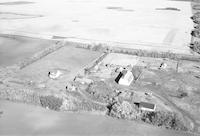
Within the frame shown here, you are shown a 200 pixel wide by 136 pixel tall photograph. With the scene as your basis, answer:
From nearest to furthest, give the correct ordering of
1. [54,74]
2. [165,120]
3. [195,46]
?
1. [165,120]
2. [54,74]
3. [195,46]

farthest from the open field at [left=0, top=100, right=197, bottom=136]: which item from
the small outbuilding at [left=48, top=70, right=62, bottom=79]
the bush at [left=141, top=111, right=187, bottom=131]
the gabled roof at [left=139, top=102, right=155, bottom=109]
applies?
the small outbuilding at [left=48, top=70, right=62, bottom=79]

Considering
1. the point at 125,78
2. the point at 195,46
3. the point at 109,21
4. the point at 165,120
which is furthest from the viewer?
the point at 109,21

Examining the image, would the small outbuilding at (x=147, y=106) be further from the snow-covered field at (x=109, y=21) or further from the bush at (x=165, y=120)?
the snow-covered field at (x=109, y=21)

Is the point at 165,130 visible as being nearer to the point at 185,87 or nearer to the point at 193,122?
the point at 193,122

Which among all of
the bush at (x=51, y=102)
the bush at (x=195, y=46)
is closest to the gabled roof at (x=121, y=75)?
the bush at (x=51, y=102)

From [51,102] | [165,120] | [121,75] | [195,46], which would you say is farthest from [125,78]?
[195,46]

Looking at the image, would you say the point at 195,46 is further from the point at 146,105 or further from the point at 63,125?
the point at 63,125

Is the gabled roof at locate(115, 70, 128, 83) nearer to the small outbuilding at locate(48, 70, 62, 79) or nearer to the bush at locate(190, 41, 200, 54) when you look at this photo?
the small outbuilding at locate(48, 70, 62, 79)
